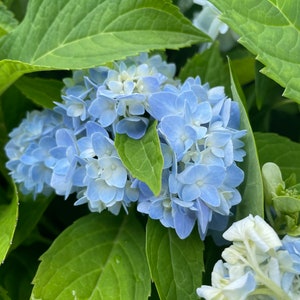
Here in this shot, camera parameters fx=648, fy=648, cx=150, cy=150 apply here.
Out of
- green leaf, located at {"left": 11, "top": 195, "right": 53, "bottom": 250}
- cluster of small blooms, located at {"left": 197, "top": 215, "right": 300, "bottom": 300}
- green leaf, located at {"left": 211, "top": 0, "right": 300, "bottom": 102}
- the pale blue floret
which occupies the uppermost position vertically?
green leaf, located at {"left": 211, "top": 0, "right": 300, "bottom": 102}

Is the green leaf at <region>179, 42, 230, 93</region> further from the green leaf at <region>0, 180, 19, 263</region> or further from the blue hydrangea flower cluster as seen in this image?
the green leaf at <region>0, 180, 19, 263</region>

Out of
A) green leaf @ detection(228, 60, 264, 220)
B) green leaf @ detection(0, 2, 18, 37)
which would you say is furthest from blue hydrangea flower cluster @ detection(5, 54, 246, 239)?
green leaf @ detection(0, 2, 18, 37)

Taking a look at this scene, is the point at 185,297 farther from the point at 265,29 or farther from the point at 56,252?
the point at 265,29

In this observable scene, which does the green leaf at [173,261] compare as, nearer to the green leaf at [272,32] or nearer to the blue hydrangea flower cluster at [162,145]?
the blue hydrangea flower cluster at [162,145]

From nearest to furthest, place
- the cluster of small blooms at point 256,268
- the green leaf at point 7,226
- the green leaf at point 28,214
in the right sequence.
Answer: the cluster of small blooms at point 256,268 < the green leaf at point 7,226 < the green leaf at point 28,214

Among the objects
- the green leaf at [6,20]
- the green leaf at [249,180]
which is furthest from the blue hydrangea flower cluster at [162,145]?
the green leaf at [6,20]

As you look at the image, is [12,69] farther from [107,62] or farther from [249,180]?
[249,180]

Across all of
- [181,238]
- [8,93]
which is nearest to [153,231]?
[181,238]
